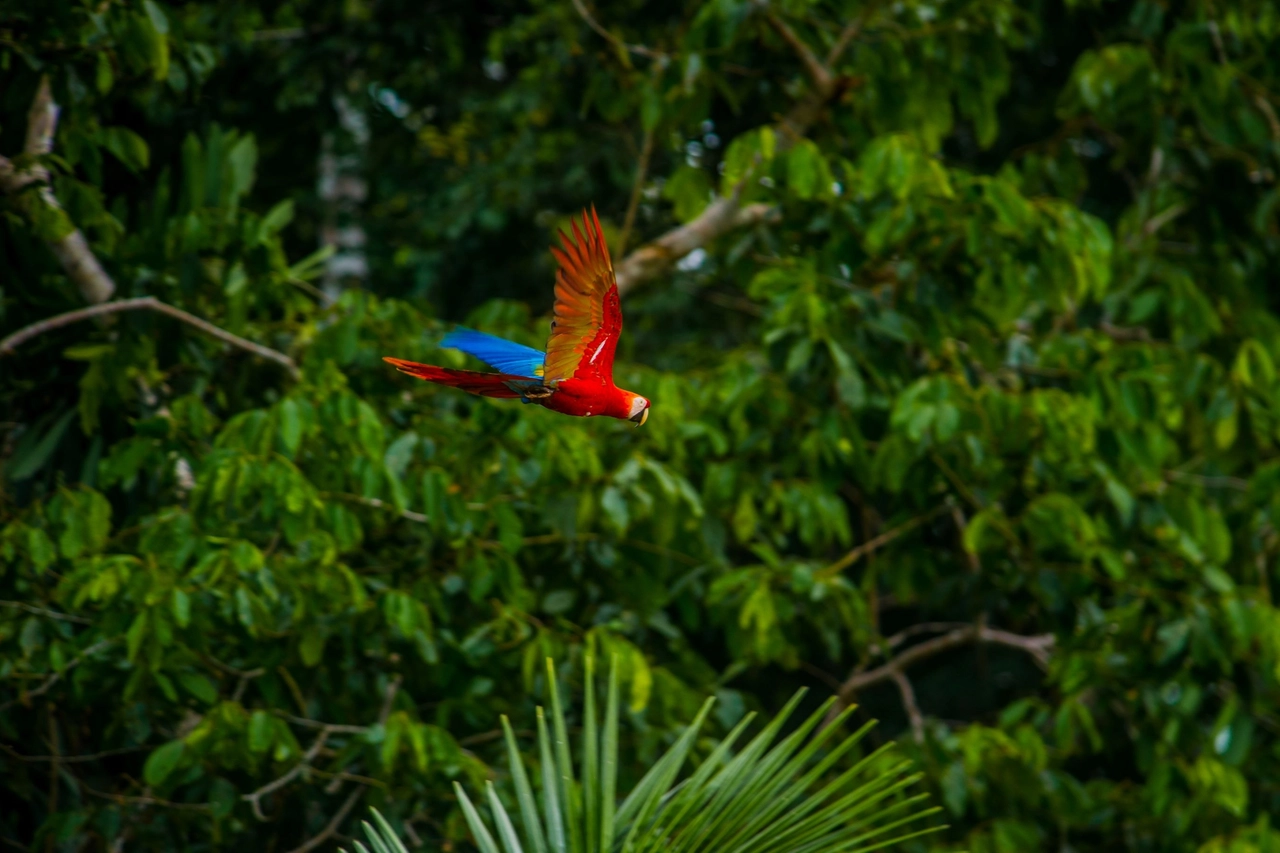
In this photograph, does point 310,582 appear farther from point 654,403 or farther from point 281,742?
point 654,403

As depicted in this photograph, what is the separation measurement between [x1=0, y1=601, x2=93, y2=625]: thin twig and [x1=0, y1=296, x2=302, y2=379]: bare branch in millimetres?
653

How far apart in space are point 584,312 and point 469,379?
223 millimetres

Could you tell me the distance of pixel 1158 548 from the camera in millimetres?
4594

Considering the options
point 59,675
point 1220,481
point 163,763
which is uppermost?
point 59,675

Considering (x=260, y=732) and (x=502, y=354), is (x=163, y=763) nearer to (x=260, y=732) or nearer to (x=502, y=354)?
(x=260, y=732)

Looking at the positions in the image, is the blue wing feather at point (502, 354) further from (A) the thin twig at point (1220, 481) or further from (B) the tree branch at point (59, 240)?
(A) the thin twig at point (1220, 481)

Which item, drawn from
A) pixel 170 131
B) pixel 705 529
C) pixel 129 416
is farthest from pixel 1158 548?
pixel 170 131

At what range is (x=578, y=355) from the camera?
223cm

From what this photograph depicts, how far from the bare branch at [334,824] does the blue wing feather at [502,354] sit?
1.62 m

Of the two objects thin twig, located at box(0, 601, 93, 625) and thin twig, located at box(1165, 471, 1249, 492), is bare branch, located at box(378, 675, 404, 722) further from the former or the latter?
thin twig, located at box(1165, 471, 1249, 492)

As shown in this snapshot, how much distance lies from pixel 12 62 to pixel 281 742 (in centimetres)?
197

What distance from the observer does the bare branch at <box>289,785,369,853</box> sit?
12.2ft

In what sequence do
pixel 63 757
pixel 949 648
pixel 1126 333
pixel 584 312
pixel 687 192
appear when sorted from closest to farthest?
pixel 584 312
pixel 63 757
pixel 687 192
pixel 949 648
pixel 1126 333

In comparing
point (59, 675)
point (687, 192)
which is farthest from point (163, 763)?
point (687, 192)
